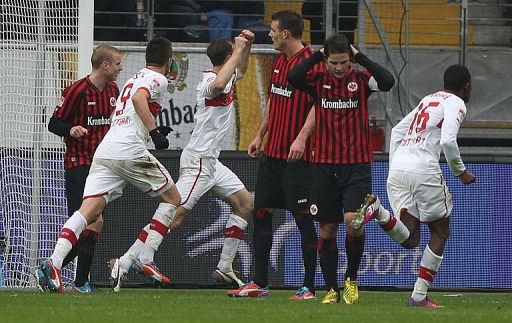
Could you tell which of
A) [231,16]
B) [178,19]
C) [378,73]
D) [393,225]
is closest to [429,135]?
[378,73]

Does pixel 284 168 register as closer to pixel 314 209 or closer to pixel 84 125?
pixel 314 209

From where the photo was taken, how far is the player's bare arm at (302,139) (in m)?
10.6

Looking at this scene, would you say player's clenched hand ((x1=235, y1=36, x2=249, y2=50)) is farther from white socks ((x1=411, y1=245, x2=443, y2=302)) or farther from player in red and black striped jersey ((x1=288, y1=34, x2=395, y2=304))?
white socks ((x1=411, y1=245, x2=443, y2=302))

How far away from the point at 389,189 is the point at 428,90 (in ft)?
23.5

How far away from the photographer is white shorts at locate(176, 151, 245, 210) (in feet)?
39.7

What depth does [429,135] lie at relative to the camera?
34.1ft

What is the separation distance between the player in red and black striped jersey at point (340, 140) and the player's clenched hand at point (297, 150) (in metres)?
0.03

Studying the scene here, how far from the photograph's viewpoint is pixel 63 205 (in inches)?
504

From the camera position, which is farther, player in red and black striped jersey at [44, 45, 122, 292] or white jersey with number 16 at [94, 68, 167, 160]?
player in red and black striped jersey at [44, 45, 122, 292]

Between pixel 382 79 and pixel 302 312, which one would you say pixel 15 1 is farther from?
pixel 302 312

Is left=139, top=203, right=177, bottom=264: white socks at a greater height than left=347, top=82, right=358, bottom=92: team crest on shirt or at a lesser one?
lesser

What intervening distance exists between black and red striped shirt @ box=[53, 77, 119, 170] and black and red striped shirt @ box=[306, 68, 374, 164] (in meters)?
2.34

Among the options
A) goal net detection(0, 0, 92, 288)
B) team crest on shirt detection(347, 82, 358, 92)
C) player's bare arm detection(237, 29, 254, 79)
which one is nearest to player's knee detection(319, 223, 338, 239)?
team crest on shirt detection(347, 82, 358, 92)

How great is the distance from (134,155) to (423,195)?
2633 millimetres
